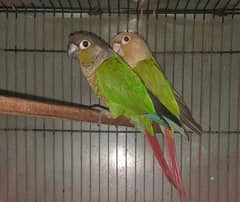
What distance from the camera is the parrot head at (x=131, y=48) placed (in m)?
1.15

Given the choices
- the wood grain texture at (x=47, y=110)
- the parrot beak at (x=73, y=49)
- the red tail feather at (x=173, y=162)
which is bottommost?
the red tail feather at (x=173, y=162)

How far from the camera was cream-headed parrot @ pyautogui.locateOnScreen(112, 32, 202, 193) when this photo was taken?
100 centimetres

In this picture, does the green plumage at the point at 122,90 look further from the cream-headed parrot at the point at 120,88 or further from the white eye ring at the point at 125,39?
the white eye ring at the point at 125,39

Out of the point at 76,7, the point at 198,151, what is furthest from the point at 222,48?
the point at 76,7

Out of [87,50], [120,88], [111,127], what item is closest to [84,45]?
[87,50]

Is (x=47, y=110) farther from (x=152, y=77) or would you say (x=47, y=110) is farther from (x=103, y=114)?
(x=152, y=77)

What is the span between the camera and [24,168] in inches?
64.4

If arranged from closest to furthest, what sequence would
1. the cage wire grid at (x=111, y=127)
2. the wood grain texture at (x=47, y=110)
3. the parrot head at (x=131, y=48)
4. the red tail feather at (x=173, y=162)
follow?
the wood grain texture at (x=47, y=110), the red tail feather at (x=173, y=162), the parrot head at (x=131, y=48), the cage wire grid at (x=111, y=127)

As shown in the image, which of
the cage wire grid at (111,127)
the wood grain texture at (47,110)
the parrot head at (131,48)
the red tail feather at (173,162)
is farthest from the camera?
the cage wire grid at (111,127)

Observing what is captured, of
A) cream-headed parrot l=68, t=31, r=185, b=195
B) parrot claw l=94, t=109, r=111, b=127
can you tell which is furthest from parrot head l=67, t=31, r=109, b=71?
parrot claw l=94, t=109, r=111, b=127

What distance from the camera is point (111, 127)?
1625 millimetres

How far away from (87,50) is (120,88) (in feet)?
Result: 0.46

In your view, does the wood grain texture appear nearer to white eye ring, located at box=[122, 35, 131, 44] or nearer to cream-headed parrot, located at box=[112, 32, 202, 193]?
cream-headed parrot, located at box=[112, 32, 202, 193]

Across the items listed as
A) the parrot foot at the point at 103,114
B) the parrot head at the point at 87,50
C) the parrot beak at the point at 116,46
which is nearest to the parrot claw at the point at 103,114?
the parrot foot at the point at 103,114
